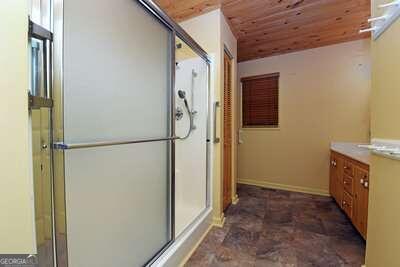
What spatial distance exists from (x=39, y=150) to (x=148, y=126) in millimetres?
624

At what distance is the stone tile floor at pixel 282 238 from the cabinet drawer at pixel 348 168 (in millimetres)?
553

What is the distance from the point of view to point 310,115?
315cm

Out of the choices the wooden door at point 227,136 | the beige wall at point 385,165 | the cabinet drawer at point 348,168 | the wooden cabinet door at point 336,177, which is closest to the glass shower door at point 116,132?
the wooden door at point 227,136

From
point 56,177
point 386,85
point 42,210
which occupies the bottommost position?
point 42,210

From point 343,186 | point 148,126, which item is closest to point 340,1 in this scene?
point 343,186

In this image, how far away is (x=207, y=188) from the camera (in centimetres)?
219

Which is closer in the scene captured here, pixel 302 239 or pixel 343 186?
pixel 302 239

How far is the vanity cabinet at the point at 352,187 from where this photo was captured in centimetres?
171

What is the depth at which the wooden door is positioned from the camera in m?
2.44

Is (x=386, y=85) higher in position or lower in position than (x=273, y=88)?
lower

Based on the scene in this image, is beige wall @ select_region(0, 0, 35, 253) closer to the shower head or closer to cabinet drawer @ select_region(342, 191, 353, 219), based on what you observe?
the shower head

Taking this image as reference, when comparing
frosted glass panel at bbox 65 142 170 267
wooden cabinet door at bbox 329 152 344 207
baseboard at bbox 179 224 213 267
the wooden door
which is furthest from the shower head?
wooden cabinet door at bbox 329 152 344 207

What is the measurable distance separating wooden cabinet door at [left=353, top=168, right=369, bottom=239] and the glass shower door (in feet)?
5.40

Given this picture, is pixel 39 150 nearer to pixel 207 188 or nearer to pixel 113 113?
pixel 113 113
